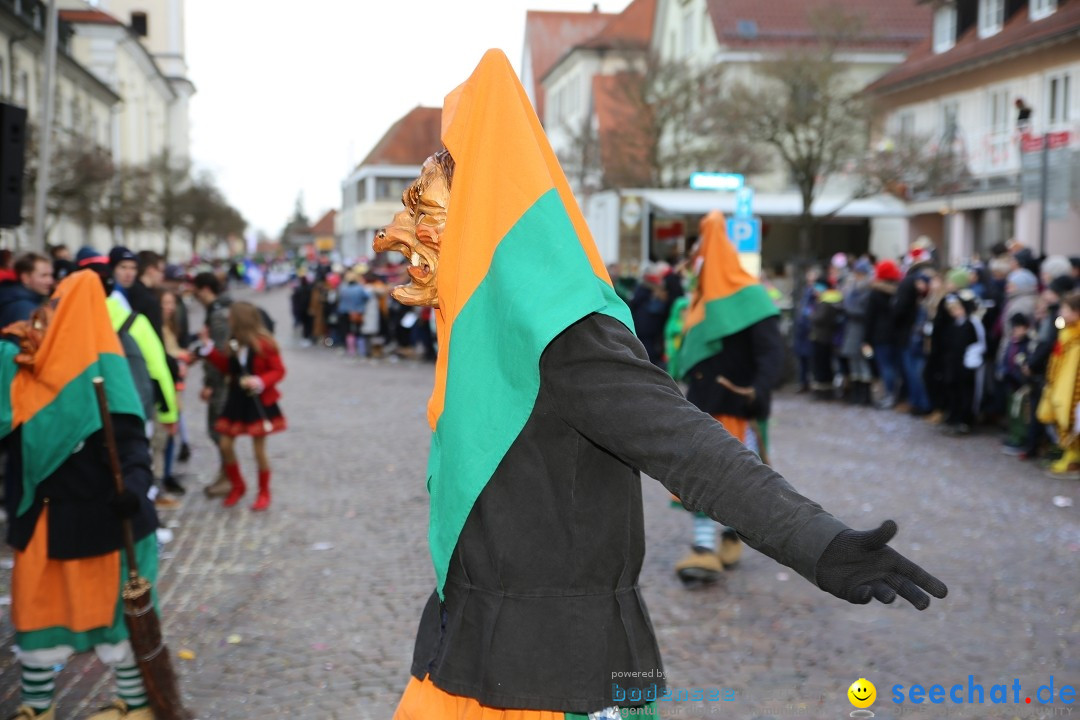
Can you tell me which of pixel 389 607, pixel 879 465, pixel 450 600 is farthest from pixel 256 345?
pixel 450 600

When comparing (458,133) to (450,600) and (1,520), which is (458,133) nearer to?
(450,600)

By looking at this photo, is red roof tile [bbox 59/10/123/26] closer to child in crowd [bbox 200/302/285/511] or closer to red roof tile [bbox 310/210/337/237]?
child in crowd [bbox 200/302/285/511]

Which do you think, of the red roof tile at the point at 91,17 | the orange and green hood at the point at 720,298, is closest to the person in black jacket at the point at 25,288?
the orange and green hood at the point at 720,298

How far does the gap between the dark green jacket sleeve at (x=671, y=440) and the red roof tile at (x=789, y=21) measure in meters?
40.1

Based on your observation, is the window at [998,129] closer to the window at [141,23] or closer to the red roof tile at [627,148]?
the red roof tile at [627,148]

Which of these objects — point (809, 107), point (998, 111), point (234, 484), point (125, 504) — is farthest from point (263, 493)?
point (998, 111)

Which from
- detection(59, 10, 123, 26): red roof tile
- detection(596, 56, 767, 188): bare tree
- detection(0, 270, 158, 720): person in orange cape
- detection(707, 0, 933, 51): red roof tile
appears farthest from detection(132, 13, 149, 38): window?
detection(0, 270, 158, 720): person in orange cape

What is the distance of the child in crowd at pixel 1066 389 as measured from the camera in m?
10.2

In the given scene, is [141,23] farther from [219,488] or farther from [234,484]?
[234,484]

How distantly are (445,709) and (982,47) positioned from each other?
30.7m

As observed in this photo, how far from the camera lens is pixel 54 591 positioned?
14.3ft

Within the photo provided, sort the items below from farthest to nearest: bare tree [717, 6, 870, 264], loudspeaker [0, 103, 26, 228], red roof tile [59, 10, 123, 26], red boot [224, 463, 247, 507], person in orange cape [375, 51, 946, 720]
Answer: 1. red roof tile [59, 10, 123, 26]
2. bare tree [717, 6, 870, 264]
3. red boot [224, 463, 247, 507]
4. loudspeaker [0, 103, 26, 228]
5. person in orange cape [375, 51, 946, 720]

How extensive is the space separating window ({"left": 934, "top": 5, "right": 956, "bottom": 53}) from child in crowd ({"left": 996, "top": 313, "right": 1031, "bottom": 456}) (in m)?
23.0

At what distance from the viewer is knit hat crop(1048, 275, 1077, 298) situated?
11.0m
